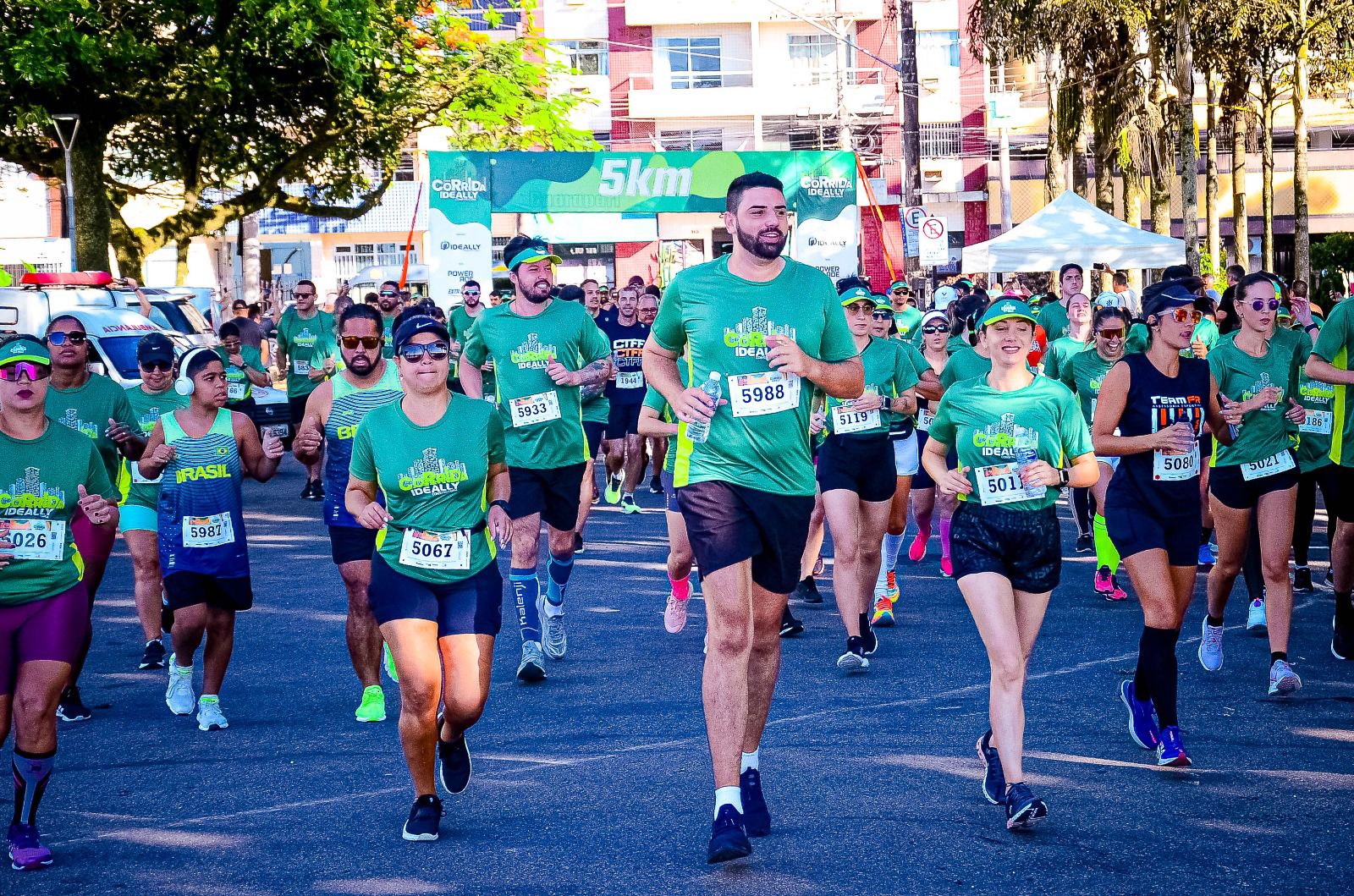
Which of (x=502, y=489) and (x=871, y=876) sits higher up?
(x=502, y=489)

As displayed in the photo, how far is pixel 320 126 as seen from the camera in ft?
98.2

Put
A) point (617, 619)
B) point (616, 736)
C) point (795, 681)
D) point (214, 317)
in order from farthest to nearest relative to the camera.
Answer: point (214, 317) → point (617, 619) → point (795, 681) → point (616, 736)

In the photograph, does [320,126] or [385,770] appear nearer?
[385,770]

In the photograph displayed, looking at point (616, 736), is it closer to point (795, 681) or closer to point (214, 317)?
point (795, 681)

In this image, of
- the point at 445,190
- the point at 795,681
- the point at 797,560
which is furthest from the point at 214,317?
the point at 797,560

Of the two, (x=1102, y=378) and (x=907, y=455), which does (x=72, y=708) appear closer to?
(x=907, y=455)

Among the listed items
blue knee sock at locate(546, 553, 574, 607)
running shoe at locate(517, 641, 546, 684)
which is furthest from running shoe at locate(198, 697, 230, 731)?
blue knee sock at locate(546, 553, 574, 607)

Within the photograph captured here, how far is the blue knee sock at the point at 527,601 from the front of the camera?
8992 mm

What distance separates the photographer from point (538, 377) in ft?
30.3

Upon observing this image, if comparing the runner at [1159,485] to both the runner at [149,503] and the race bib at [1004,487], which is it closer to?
the race bib at [1004,487]

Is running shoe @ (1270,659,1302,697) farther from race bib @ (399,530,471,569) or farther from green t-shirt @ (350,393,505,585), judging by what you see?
race bib @ (399,530,471,569)

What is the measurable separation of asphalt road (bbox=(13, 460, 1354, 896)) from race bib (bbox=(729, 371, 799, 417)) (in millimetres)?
1473

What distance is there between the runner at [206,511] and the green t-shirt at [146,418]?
1143 mm

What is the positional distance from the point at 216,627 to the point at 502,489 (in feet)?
7.80
